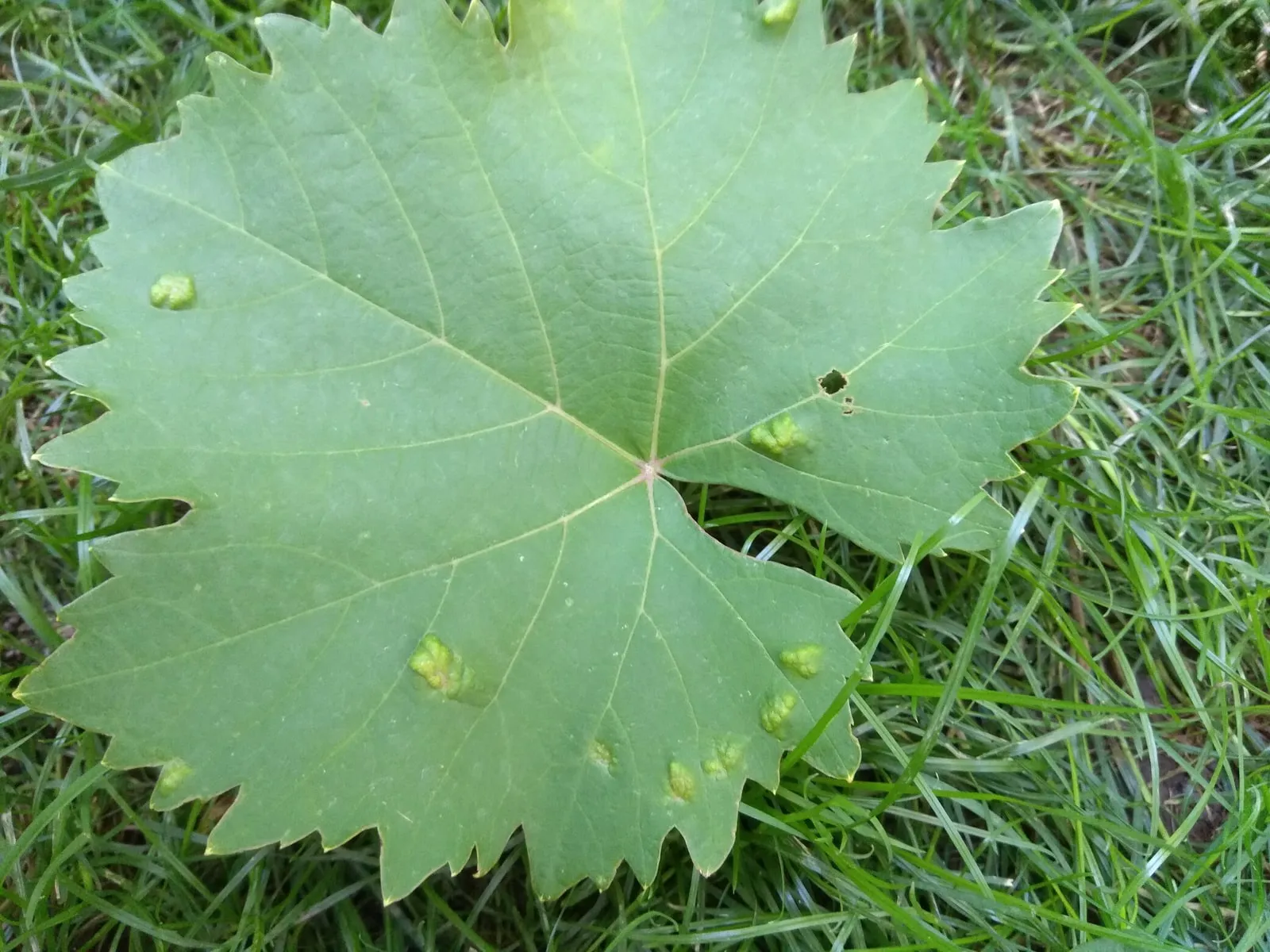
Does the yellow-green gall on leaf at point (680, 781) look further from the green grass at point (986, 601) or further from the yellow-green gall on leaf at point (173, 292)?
the yellow-green gall on leaf at point (173, 292)

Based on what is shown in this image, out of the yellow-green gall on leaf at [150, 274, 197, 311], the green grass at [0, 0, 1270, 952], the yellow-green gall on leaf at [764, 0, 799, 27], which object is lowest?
the green grass at [0, 0, 1270, 952]

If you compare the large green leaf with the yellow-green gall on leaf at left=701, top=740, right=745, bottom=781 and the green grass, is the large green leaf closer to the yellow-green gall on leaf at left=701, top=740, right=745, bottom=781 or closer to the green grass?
the yellow-green gall on leaf at left=701, top=740, right=745, bottom=781

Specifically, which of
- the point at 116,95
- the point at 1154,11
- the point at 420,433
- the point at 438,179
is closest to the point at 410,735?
the point at 420,433

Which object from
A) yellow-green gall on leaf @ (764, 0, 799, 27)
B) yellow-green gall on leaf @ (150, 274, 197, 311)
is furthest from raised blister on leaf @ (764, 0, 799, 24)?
yellow-green gall on leaf @ (150, 274, 197, 311)

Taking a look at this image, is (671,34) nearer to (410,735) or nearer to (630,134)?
(630,134)

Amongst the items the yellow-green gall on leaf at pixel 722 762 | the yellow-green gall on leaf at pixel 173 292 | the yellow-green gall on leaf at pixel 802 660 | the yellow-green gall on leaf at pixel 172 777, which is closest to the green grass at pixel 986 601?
the yellow-green gall on leaf at pixel 802 660

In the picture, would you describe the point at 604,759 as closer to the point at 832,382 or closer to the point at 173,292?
the point at 832,382
